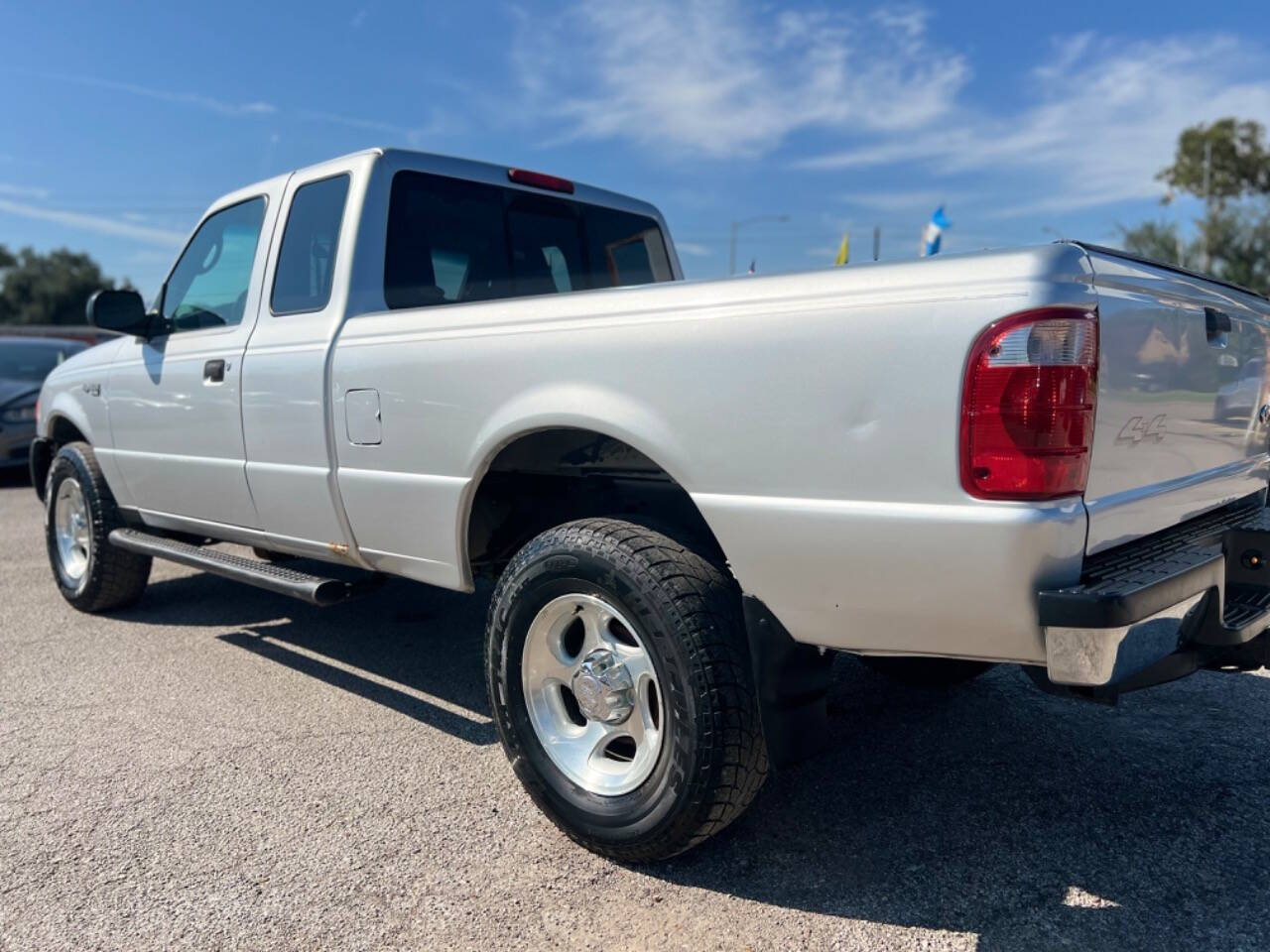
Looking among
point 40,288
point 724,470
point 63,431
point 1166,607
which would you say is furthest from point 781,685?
point 40,288

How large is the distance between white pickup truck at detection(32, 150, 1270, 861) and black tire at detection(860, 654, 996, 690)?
0.08 feet

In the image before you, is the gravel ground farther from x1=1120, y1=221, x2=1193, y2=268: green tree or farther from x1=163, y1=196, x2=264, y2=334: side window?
x1=1120, y1=221, x2=1193, y2=268: green tree

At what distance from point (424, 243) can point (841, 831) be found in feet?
8.43

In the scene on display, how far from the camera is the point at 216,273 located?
14.5 feet

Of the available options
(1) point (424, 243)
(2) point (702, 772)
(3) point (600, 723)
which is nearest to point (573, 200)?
(1) point (424, 243)

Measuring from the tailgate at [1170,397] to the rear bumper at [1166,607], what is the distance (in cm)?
6

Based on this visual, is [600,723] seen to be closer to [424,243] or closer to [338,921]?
[338,921]

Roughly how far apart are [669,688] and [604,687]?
293 millimetres

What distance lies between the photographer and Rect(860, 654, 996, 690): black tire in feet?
11.5

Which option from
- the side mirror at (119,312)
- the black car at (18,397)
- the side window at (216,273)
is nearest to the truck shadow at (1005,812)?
the side window at (216,273)

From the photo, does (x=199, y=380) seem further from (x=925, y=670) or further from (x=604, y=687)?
(x=925, y=670)

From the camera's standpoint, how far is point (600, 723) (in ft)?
9.02

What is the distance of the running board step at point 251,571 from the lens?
3.54 m

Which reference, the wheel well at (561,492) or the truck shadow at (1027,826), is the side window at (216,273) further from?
the truck shadow at (1027,826)
